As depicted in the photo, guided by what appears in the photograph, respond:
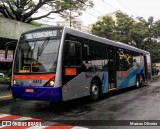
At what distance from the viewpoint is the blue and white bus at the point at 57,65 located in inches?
380

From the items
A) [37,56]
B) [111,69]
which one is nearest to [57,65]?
[37,56]

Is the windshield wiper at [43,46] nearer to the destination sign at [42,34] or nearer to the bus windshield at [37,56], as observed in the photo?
the bus windshield at [37,56]

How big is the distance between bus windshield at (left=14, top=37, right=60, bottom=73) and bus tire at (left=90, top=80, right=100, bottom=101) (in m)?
2.89

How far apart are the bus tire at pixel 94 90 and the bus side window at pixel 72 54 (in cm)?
168

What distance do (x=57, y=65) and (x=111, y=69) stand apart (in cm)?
531

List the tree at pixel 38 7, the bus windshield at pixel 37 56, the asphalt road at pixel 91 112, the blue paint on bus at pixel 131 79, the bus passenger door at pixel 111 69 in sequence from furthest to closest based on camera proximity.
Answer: the tree at pixel 38 7 → the blue paint on bus at pixel 131 79 → the bus passenger door at pixel 111 69 → the bus windshield at pixel 37 56 → the asphalt road at pixel 91 112

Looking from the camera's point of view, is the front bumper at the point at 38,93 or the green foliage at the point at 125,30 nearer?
the front bumper at the point at 38,93

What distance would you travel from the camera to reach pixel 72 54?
33.9ft

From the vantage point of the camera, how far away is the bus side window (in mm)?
10039

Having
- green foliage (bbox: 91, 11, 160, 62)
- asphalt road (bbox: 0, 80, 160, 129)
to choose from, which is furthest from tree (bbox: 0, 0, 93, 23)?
asphalt road (bbox: 0, 80, 160, 129)

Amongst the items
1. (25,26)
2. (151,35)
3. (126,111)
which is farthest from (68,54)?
(151,35)

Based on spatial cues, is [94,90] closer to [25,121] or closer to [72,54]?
[72,54]

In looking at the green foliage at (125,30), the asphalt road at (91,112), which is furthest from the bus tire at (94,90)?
the green foliage at (125,30)

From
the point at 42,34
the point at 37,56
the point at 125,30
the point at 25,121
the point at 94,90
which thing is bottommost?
the point at 25,121
